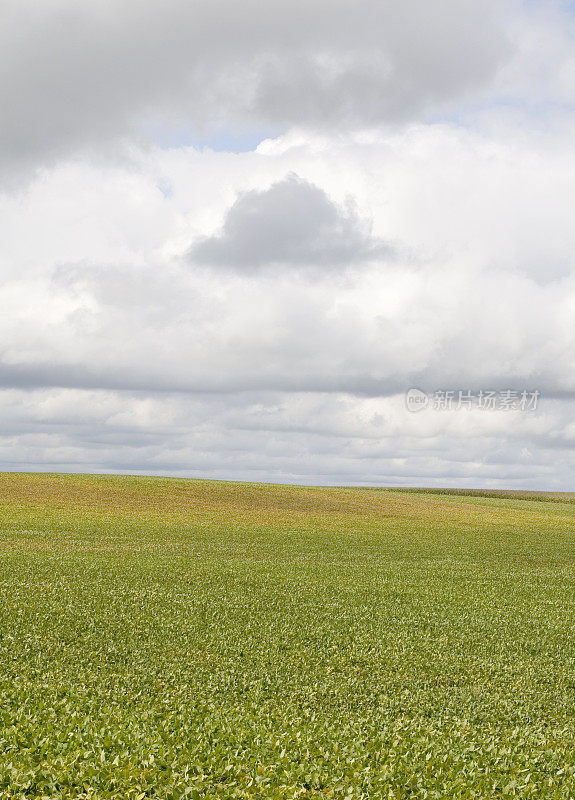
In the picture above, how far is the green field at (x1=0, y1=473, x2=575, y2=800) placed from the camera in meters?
14.5

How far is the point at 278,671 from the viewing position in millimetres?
22625

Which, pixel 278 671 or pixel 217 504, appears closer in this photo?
pixel 278 671

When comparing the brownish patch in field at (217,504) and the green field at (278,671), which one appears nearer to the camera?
the green field at (278,671)

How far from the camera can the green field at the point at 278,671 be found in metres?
14.5

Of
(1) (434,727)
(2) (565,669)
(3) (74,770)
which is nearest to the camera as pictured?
(3) (74,770)

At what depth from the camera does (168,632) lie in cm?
2598

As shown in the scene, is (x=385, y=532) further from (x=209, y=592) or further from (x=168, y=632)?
(x=168, y=632)

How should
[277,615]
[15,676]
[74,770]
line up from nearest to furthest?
[74,770] < [15,676] < [277,615]

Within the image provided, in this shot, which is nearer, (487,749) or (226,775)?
(226,775)

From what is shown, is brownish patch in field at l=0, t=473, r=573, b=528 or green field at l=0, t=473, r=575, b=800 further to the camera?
brownish patch in field at l=0, t=473, r=573, b=528

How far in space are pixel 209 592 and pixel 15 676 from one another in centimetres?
1321

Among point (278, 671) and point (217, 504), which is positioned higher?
point (278, 671)

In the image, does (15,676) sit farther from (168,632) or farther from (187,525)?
(187,525)

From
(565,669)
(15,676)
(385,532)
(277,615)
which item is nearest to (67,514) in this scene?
(385,532)
